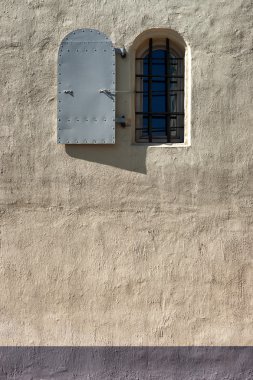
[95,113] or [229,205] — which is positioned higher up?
[95,113]

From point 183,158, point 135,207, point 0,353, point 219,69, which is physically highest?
point 219,69

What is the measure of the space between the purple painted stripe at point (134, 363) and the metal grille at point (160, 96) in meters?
2.22

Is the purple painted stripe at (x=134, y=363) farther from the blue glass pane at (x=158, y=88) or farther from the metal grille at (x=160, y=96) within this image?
the blue glass pane at (x=158, y=88)

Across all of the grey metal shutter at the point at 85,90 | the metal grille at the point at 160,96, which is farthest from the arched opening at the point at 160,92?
the grey metal shutter at the point at 85,90

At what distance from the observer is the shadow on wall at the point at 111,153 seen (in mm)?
5980

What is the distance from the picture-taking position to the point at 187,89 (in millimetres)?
6059

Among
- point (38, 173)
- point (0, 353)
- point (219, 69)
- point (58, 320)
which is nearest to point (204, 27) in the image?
point (219, 69)

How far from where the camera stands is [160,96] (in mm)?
6238

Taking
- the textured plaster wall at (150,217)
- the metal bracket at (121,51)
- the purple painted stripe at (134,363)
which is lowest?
the purple painted stripe at (134,363)

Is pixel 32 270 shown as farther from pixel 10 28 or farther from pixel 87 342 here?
pixel 10 28

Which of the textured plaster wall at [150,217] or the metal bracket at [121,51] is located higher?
the metal bracket at [121,51]

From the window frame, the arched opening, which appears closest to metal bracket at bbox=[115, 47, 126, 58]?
the window frame

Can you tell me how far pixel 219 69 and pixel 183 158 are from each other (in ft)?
3.23

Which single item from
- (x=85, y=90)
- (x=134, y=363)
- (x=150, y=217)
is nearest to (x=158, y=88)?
(x=85, y=90)
